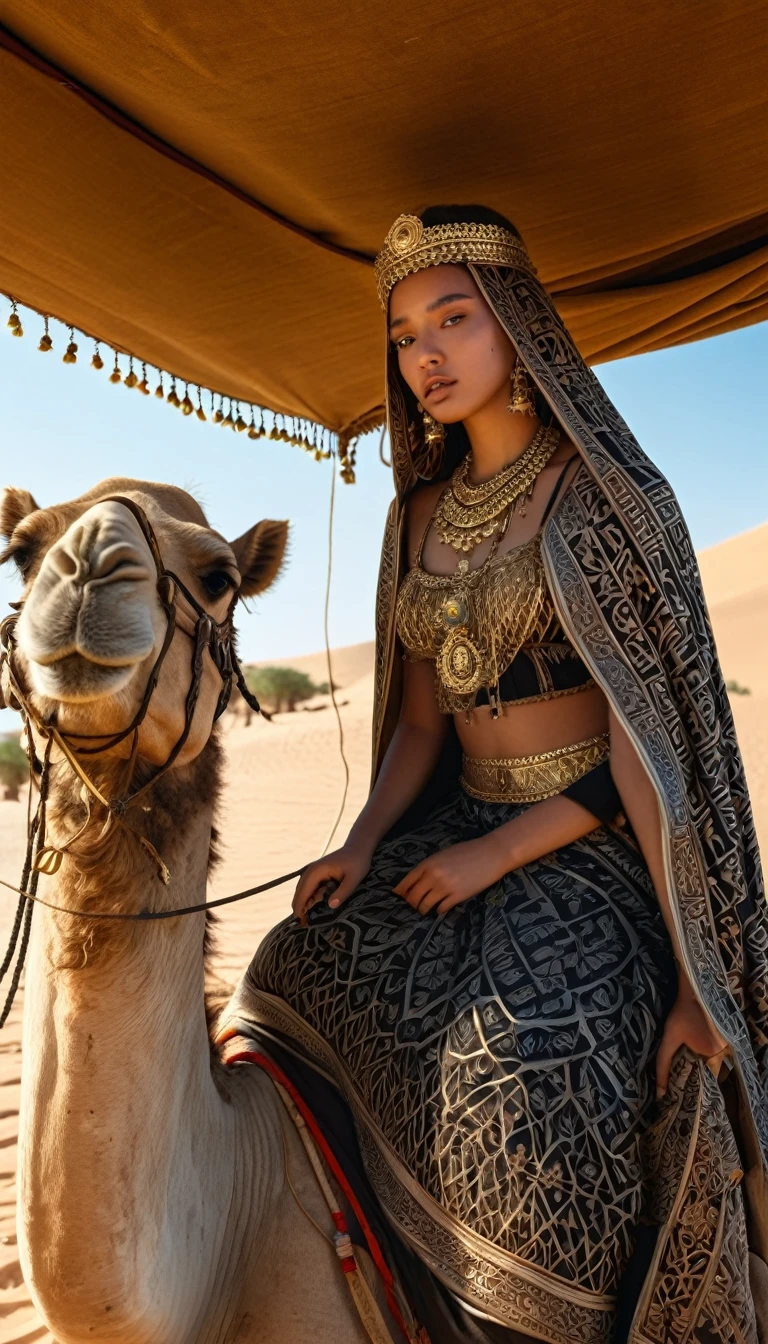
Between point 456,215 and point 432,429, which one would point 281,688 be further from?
point 456,215

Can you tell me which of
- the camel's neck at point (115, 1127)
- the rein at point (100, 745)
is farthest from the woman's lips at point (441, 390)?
the camel's neck at point (115, 1127)

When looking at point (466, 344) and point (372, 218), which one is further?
point (372, 218)

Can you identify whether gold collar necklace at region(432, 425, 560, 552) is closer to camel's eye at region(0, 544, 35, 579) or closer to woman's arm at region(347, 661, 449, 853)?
woman's arm at region(347, 661, 449, 853)

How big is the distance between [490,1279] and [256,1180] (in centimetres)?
53

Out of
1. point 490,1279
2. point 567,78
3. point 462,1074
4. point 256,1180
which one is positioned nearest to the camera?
point 490,1279

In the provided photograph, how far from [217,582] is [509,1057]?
1.09 meters

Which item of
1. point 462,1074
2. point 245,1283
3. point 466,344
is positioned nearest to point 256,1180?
point 245,1283

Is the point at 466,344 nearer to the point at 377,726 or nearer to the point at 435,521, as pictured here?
the point at 435,521

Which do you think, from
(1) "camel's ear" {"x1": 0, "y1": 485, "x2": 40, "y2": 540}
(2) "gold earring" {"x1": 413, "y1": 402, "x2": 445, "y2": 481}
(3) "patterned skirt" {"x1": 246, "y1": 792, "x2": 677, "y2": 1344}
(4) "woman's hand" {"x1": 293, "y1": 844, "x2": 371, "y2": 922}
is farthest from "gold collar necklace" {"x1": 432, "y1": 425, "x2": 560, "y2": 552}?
(1) "camel's ear" {"x1": 0, "y1": 485, "x2": 40, "y2": 540}

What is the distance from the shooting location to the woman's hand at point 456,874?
247cm

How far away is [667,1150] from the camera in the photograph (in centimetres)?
224

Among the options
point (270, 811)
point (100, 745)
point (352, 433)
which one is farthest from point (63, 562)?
point (270, 811)

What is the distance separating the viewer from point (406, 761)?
3080 mm

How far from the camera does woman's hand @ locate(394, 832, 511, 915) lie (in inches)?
97.3
